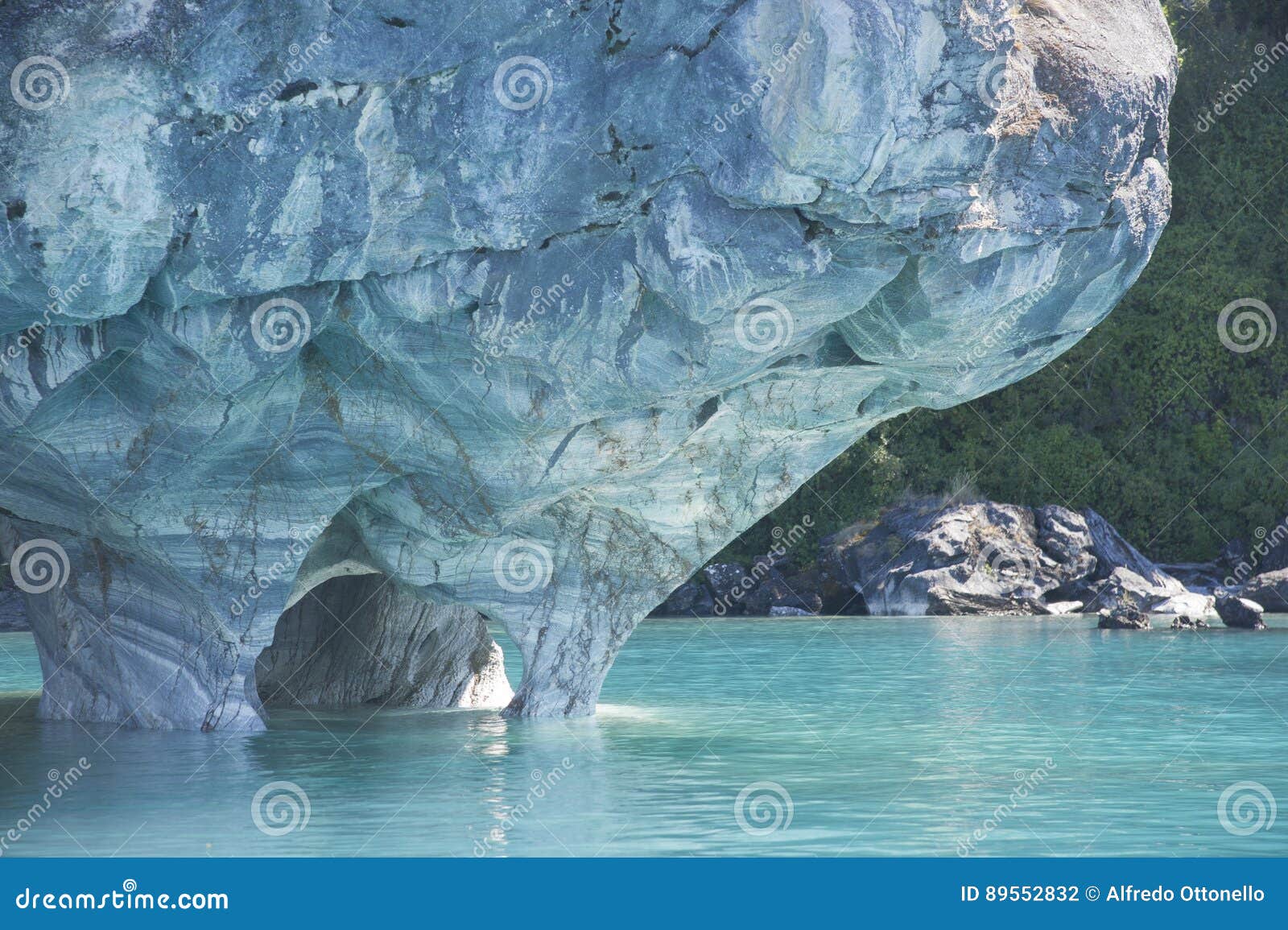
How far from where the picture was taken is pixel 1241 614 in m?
24.8

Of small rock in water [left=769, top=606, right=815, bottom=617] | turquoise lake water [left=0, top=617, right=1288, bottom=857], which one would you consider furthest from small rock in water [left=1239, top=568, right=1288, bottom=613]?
turquoise lake water [left=0, top=617, right=1288, bottom=857]

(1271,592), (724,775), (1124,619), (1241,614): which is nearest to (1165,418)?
(1271,592)

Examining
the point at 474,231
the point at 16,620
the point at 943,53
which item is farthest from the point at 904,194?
the point at 16,620

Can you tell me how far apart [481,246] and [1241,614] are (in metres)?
18.9

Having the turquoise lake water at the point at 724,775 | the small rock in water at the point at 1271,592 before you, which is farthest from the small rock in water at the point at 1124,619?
the turquoise lake water at the point at 724,775

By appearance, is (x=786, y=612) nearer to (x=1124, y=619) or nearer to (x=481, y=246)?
(x=1124, y=619)

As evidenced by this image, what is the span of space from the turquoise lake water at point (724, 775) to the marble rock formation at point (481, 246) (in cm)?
171

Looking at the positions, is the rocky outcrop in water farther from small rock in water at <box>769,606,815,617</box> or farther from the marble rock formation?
the marble rock formation

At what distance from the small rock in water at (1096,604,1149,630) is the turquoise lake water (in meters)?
8.02


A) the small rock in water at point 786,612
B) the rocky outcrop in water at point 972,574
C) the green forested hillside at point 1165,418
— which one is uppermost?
the green forested hillside at point 1165,418

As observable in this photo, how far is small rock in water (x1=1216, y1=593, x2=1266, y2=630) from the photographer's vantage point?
24.6 metres

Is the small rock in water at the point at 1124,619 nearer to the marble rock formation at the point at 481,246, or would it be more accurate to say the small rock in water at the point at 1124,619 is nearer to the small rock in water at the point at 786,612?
the small rock in water at the point at 786,612

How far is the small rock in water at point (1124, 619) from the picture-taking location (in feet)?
83.4

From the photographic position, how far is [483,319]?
9.62 meters
